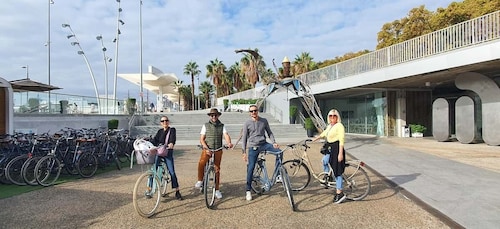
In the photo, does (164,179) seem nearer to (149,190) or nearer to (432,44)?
(149,190)

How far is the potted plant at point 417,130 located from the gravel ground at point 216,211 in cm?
1496

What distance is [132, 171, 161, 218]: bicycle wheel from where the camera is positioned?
4.64 meters

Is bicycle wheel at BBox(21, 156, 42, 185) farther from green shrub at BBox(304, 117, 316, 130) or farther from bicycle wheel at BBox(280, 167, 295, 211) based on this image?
green shrub at BBox(304, 117, 316, 130)

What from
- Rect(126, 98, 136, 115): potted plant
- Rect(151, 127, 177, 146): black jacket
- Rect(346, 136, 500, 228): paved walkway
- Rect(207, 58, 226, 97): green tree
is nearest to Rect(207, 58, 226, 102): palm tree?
Rect(207, 58, 226, 97): green tree

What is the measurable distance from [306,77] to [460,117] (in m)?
10.4

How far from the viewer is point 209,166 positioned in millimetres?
5277

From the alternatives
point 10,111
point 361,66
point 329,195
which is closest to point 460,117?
point 361,66

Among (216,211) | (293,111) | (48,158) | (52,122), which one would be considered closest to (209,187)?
(216,211)

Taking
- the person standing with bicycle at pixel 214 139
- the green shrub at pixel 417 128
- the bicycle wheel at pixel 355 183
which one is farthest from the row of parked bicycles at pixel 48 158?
the green shrub at pixel 417 128

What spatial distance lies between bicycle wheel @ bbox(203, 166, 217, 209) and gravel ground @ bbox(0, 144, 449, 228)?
13 centimetres

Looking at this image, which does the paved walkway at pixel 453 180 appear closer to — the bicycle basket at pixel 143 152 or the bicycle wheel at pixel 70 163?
the bicycle basket at pixel 143 152

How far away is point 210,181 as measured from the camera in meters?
5.29

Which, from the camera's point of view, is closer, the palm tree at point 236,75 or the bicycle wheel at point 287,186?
the bicycle wheel at point 287,186

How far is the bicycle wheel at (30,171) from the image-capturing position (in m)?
6.63
